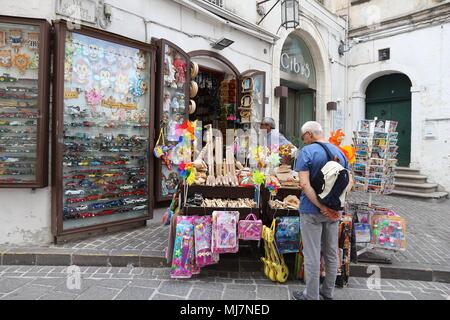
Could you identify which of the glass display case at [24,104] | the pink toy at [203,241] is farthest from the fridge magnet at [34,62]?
the pink toy at [203,241]

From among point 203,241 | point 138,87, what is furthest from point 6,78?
point 203,241

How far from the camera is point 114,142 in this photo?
5.37 m

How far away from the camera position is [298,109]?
1195 centimetres

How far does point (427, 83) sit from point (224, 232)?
9.88m

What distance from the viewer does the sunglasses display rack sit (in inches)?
182

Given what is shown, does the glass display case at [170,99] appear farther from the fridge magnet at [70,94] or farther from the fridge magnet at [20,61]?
the fridge magnet at [20,61]

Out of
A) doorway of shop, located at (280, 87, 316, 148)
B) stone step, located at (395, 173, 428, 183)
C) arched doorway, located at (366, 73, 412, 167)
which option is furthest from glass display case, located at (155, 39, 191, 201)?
arched doorway, located at (366, 73, 412, 167)

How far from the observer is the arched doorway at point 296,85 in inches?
406

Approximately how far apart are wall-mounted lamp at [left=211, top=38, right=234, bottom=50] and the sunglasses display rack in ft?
12.3

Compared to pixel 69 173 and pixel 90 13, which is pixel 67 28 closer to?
pixel 90 13

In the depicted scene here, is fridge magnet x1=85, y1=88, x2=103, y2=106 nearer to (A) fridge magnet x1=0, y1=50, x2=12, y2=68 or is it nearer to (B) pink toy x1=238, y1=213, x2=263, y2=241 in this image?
(A) fridge magnet x1=0, y1=50, x2=12, y2=68

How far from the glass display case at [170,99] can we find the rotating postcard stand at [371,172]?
9.87ft

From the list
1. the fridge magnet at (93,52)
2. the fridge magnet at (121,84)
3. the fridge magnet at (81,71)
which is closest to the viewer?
the fridge magnet at (81,71)

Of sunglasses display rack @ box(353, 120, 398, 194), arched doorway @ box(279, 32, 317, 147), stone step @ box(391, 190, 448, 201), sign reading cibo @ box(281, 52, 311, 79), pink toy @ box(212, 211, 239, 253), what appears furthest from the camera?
arched doorway @ box(279, 32, 317, 147)
